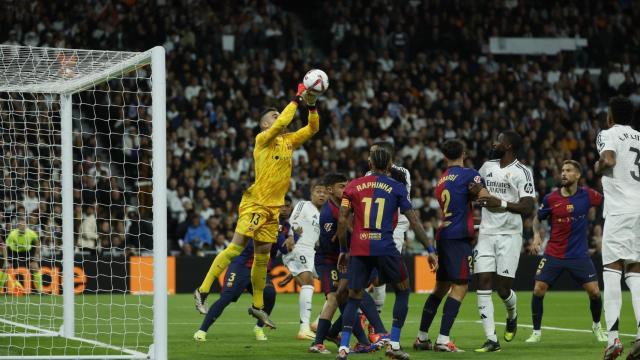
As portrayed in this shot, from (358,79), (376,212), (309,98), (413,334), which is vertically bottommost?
(413,334)

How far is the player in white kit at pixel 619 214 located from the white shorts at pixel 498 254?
2309 millimetres

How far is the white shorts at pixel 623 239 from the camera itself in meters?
9.26

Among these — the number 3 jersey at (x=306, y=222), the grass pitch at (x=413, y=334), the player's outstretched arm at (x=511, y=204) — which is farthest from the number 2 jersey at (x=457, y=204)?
the number 3 jersey at (x=306, y=222)

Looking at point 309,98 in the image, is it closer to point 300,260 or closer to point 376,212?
point 376,212

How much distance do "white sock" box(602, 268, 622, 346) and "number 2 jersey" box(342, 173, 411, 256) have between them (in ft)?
6.32

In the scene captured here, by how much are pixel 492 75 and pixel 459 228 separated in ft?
66.1

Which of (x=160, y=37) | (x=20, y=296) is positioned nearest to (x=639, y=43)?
(x=160, y=37)

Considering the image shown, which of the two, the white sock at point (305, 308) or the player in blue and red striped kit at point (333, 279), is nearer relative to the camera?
the player in blue and red striped kit at point (333, 279)

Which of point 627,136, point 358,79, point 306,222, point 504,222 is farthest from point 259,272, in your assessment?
point 358,79

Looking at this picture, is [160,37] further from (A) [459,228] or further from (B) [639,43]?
(A) [459,228]

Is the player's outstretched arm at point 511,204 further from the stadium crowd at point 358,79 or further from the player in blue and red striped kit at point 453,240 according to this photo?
the stadium crowd at point 358,79

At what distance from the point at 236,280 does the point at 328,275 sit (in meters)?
1.69

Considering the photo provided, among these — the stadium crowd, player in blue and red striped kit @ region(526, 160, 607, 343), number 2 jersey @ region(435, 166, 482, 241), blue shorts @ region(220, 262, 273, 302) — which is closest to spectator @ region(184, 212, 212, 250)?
the stadium crowd

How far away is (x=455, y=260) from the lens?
10766 mm
